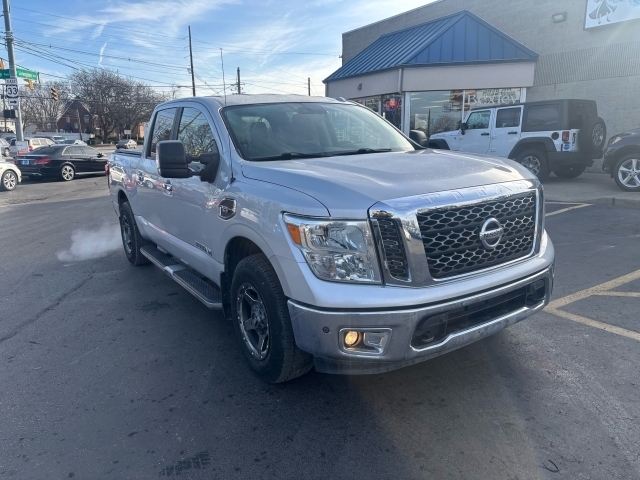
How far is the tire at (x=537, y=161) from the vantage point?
1266 cm

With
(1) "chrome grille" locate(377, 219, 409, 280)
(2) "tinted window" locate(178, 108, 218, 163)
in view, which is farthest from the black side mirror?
(1) "chrome grille" locate(377, 219, 409, 280)

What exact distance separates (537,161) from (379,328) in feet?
38.0

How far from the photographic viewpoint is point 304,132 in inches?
169

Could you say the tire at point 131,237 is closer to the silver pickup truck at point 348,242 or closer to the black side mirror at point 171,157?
the silver pickup truck at point 348,242

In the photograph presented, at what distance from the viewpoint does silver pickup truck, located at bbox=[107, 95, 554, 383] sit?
2789 mm

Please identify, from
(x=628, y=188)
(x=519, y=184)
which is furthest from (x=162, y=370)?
(x=628, y=188)

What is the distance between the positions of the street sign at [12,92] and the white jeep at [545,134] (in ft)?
65.6

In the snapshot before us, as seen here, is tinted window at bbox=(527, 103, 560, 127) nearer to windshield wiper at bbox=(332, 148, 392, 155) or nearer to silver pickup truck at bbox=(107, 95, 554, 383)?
silver pickup truck at bbox=(107, 95, 554, 383)

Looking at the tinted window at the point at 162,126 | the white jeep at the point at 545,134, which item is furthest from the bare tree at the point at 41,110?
the tinted window at the point at 162,126

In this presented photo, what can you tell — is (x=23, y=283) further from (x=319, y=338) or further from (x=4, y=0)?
(x=4, y=0)

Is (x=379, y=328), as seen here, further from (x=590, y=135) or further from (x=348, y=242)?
(x=590, y=135)

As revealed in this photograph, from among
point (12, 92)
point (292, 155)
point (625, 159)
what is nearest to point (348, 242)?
point (292, 155)

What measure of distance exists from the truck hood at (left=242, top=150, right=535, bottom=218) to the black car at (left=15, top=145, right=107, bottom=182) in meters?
18.9

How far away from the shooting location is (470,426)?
3004mm
